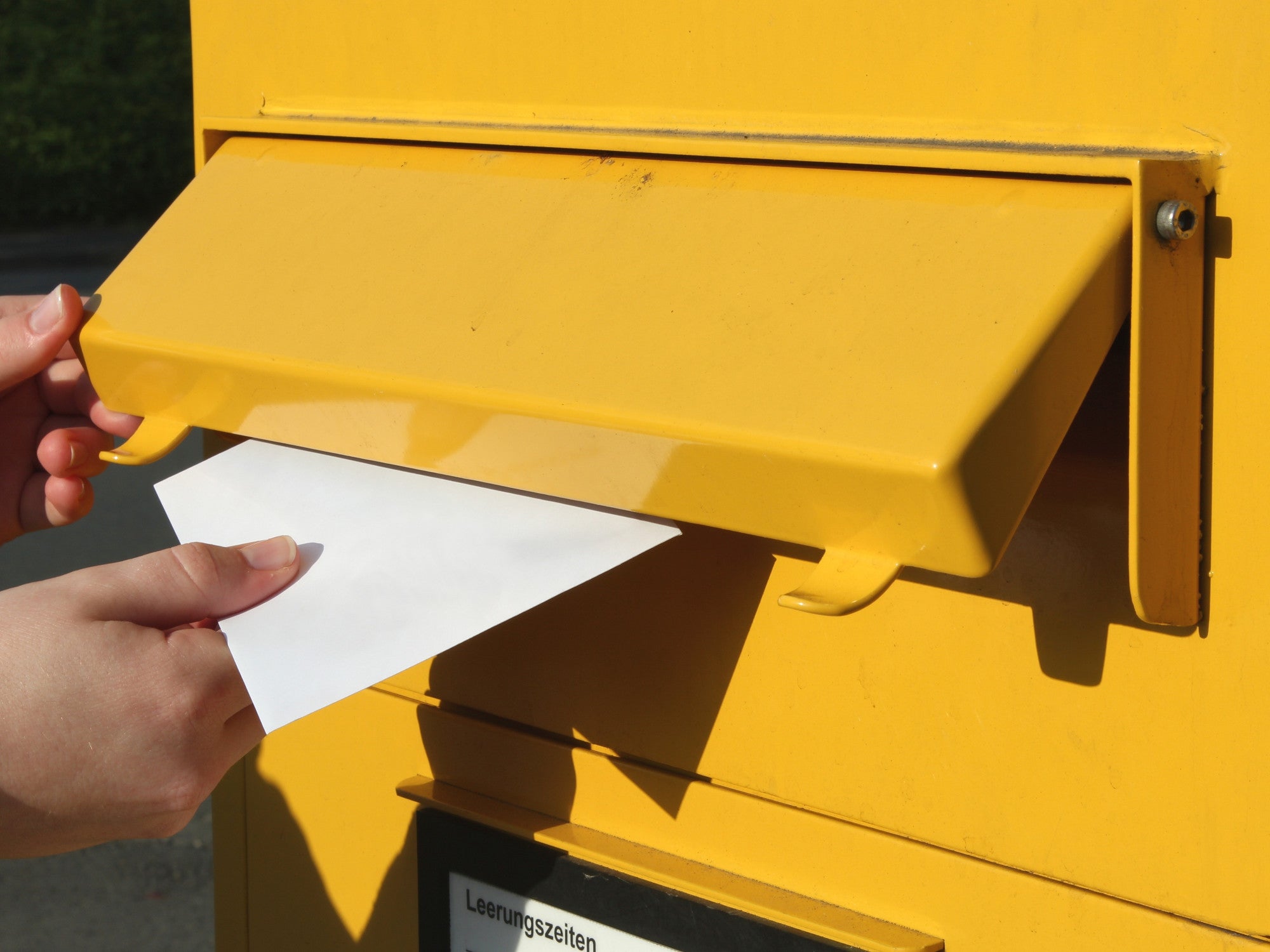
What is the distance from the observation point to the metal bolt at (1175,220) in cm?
67

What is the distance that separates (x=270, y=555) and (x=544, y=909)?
401 millimetres

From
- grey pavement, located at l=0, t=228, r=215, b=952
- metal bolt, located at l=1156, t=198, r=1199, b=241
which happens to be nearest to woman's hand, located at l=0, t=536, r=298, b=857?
metal bolt, located at l=1156, t=198, r=1199, b=241

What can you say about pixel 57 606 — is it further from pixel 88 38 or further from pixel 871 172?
pixel 88 38

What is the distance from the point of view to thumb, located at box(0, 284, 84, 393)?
3.85 feet

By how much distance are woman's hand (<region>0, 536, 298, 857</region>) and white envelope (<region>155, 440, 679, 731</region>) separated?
4 centimetres

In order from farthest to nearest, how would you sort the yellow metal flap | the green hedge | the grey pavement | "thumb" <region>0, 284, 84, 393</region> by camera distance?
the green hedge < the grey pavement < "thumb" <region>0, 284, 84, 393</region> < the yellow metal flap

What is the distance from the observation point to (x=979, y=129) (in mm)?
765

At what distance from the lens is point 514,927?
43.9 inches

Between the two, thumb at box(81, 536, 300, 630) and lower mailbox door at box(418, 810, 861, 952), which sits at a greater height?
thumb at box(81, 536, 300, 630)

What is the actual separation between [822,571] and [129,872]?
327cm

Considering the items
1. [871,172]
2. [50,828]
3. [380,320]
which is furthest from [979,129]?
[50,828]

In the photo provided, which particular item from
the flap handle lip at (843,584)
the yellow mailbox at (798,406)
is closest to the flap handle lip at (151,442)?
the yellow mailbox at (798,406)

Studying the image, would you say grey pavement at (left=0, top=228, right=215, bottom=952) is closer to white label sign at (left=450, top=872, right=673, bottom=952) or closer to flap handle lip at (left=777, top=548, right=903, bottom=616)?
white label sign at (left=450, top=872, right=673, bottom=952)

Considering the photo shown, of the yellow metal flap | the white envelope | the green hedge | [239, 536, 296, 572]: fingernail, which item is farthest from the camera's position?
the green hedge
